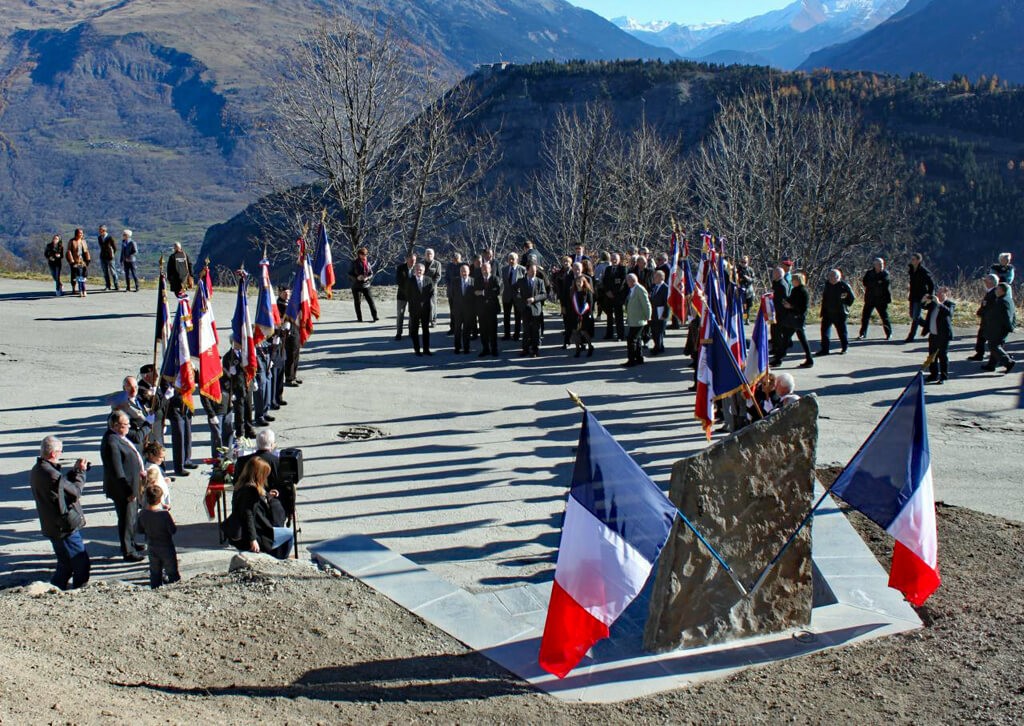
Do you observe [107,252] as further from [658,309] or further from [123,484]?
[123,484]

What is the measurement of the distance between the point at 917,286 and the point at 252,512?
52.8 feet

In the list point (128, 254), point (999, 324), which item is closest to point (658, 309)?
point (999, 324)

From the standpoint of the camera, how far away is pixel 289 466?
1030cm

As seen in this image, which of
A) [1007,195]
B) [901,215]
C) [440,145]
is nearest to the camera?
[440,145]

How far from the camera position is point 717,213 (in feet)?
140

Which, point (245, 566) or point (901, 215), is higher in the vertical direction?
point (901, 215)

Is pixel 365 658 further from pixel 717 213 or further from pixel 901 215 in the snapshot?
pixel 901 215

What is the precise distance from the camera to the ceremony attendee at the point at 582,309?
1964cm

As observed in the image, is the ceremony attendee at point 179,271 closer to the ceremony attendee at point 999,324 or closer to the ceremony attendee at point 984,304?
the ceremony attendee at point 984,304

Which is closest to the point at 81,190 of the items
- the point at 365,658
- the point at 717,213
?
the point at 717,213

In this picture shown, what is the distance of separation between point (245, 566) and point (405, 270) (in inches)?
450

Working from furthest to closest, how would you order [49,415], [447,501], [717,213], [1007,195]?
1. [1007,195]
2. [717,213]
3. [49,415]
4. [447,501]

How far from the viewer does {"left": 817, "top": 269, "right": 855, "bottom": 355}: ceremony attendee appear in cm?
1955

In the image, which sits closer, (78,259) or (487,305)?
(487,305)
